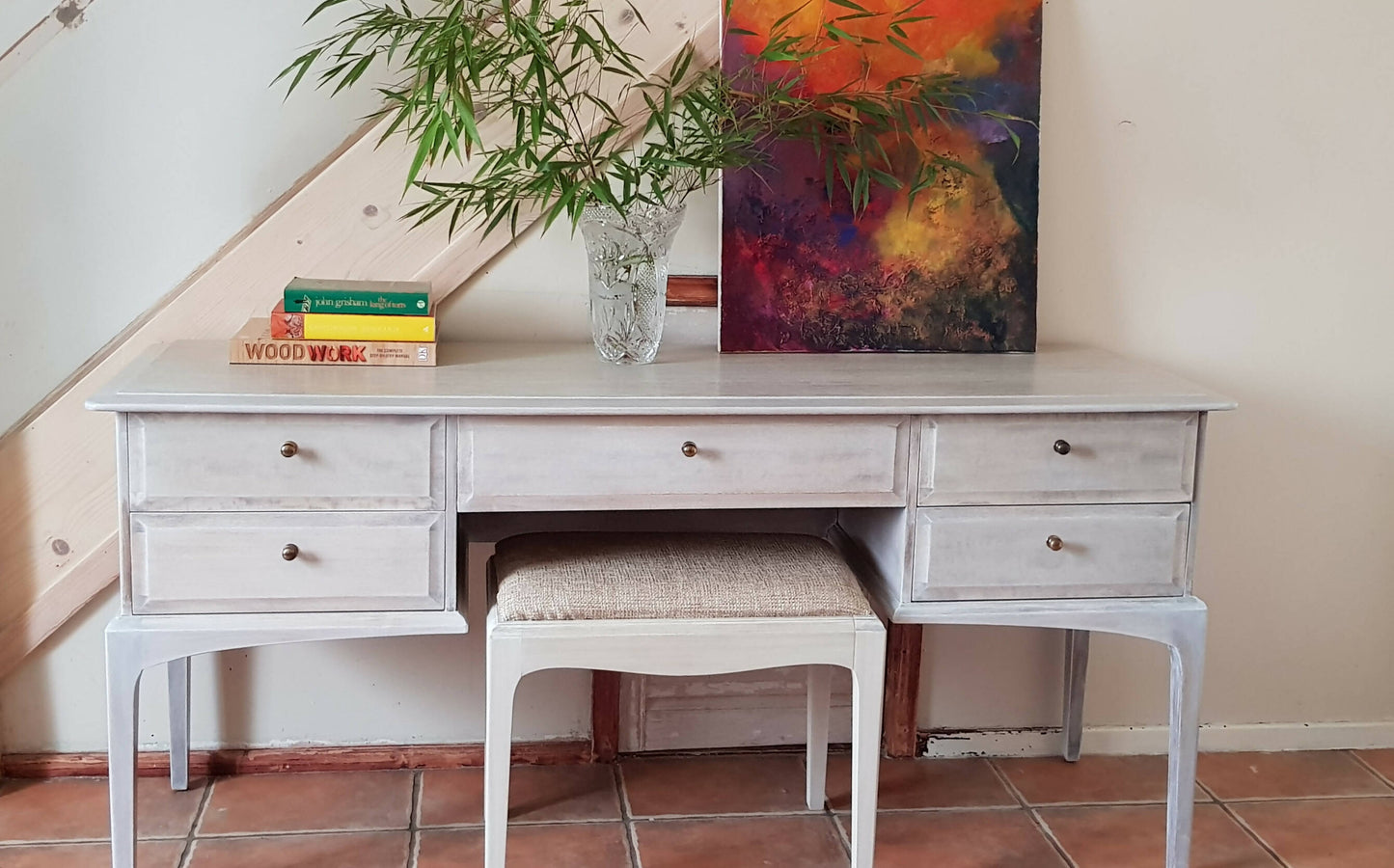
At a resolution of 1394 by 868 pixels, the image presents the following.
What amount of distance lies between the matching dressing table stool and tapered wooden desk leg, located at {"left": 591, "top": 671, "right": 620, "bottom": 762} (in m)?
0.50

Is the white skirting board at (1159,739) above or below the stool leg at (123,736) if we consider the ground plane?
below

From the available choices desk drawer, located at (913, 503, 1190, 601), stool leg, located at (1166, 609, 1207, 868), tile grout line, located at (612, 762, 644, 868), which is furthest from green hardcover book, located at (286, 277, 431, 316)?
stool leg, located at (1166, 609, 1207, 868)

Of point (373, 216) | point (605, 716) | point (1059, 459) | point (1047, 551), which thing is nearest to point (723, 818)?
point (605, 716)

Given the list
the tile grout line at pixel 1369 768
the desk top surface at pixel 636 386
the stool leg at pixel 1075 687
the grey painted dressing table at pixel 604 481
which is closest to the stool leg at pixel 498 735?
the grey painted dressing table at pixel 604 481

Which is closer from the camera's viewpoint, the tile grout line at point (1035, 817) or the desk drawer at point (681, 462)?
the desk drawer at point (681, 462)

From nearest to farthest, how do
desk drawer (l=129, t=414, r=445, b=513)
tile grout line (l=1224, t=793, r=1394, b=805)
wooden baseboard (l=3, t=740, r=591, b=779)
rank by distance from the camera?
desk drawer (l=129, t=414, r=445, b=513) → wooden baseboard (l=3, t=740, r=591, b=779) → tile grout line (l=1224, t=793, r=1394, b=805)

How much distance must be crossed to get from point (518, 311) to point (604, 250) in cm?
30

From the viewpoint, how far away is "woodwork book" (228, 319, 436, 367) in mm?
1981

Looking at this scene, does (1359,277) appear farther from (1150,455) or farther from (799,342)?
(799,342)

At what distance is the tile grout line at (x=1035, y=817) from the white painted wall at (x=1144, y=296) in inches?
4.1

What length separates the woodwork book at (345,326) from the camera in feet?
6.55

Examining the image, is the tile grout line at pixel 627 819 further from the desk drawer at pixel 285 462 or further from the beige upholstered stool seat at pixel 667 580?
the desk drawer at pixel 285 462

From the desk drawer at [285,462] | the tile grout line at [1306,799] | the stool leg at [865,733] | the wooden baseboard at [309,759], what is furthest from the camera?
the tile grout line at [1306,799]

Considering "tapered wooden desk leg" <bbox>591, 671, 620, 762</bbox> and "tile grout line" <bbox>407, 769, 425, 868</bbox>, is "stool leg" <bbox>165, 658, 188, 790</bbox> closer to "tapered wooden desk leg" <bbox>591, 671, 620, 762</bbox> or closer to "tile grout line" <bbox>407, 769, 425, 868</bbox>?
"tile grout line" <bbox>407, 769, 425, 868</bbox>
